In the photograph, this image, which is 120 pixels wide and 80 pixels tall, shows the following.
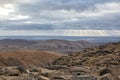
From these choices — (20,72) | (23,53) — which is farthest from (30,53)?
(20,72)

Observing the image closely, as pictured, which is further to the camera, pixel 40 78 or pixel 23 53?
pixel 23 53

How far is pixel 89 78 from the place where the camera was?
19688 mm

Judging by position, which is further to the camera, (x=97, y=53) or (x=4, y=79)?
(x=97, y=53)

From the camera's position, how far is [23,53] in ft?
349

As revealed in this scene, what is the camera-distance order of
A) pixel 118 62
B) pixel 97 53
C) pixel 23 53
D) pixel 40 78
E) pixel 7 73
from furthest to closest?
pixel 23 53, pixel 97 53, pixel 118 62, pixel 7 73, pixel 40 78

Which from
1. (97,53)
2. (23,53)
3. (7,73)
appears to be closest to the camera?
(7,73)

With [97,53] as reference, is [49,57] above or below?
below

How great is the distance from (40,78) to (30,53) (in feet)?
297

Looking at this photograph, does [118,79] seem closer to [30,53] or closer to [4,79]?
[4,79]

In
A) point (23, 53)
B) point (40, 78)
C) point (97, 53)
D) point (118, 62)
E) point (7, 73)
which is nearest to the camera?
point (40, 78)

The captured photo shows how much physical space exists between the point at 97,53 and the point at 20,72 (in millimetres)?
23937

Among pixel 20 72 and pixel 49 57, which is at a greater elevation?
pixel 20 72

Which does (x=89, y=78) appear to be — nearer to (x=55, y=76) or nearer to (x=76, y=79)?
(x=76, y=79)

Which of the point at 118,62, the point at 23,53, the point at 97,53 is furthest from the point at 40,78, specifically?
the point at 23,53
